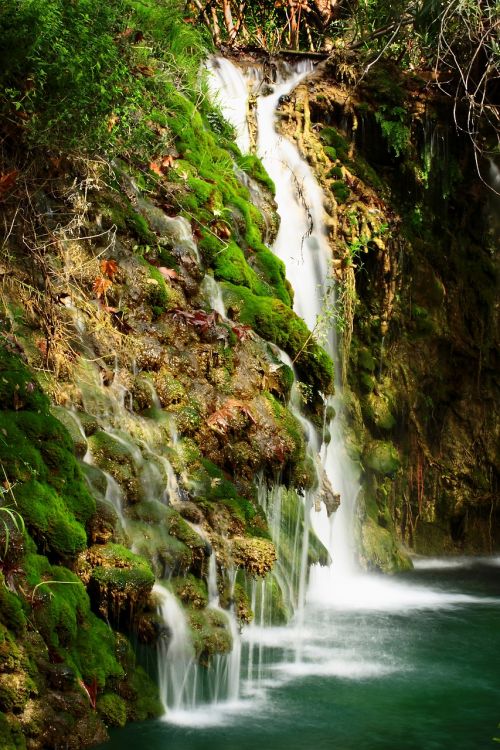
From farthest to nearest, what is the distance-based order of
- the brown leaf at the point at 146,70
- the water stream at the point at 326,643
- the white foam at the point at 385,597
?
the white foam at the point at 385,597 < the brown leaf at the point at 146,70 < the water stream at the point at 326,643

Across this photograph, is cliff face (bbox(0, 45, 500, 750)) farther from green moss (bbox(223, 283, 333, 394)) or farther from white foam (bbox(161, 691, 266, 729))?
white foam (bbox(161, 691, 266, 729))

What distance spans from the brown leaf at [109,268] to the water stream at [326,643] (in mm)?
993

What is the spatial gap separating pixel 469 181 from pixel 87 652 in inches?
388

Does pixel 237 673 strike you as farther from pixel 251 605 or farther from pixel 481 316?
pixel 481 316

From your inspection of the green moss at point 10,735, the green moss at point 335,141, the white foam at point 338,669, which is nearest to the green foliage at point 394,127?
the green moss at point 335,141

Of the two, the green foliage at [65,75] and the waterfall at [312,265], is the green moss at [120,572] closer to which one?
the green foliage at [65,75]

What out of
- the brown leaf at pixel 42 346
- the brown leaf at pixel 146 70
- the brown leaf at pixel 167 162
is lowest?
the brown leaf at pixel 42 346

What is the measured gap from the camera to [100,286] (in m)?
6.71

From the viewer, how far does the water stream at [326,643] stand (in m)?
5.18

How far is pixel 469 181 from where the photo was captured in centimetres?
1273

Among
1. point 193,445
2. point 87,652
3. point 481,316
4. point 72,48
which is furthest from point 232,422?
point 481,316

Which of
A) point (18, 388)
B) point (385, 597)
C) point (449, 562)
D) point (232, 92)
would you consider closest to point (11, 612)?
point (18, 388)

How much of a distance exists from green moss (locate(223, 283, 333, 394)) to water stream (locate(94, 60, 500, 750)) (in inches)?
6.9

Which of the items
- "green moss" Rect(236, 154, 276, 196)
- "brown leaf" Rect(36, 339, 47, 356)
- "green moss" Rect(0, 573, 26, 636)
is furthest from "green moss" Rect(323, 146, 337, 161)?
"green moss" Rect(0, 573, 26, 636)
